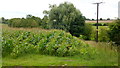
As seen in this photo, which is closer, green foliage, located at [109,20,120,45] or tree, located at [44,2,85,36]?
green foliage, located at [109,20,120,45]

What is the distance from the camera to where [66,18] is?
28906 millimetres

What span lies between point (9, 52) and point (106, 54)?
3.48m

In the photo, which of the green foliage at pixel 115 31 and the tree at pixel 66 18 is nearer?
the green foliage at pixel 115 31

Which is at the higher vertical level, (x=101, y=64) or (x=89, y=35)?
(x=101, y=64)

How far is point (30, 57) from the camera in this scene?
21.8ft

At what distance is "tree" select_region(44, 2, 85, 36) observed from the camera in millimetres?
28484

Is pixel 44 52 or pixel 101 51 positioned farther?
pixel 44 52

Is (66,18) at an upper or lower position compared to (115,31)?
→ upper

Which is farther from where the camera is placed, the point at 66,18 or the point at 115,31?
the point at 66,18

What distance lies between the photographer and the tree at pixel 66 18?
93.5 ft

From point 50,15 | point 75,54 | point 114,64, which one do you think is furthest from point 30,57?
point 50,15

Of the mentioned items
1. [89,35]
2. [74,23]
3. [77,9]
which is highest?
[77,9]

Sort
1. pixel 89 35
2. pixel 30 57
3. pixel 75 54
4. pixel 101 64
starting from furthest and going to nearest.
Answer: pixel 89 35
pixel 75 54
pixel 30 57
pixel 101 64

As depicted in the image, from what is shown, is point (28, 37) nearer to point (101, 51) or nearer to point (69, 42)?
point (69, 42)
